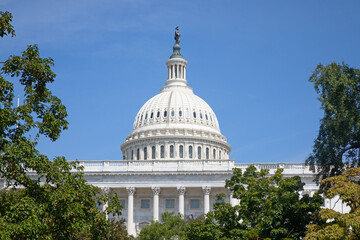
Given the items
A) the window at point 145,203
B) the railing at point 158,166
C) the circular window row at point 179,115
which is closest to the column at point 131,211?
the window at point 145,203

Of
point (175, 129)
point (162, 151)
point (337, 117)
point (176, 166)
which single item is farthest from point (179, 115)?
point (337, 117)

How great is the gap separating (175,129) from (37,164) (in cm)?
12257

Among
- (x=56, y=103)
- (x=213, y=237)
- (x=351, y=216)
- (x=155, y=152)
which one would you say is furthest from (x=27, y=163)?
(x=155, y=152)

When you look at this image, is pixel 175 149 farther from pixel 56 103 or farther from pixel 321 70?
pixel 56 103

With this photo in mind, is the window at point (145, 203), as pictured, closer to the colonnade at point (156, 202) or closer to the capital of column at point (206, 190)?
the colonnade at point (156, 202)

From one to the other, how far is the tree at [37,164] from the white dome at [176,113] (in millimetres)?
121239

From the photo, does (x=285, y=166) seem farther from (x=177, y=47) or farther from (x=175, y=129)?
(x=177, y=47)

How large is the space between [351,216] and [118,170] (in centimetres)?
8474

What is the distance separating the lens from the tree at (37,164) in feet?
133

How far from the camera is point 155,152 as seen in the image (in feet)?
524

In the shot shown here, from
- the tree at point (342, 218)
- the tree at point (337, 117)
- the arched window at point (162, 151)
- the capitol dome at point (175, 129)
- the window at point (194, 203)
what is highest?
the capitol dome at point (175, 129)

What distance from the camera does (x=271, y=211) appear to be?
56.6m

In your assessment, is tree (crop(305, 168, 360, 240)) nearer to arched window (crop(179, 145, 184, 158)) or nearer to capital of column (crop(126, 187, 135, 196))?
capital of column (crop(126, 187, 135, 196))

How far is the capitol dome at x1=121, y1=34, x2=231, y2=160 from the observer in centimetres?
16075
